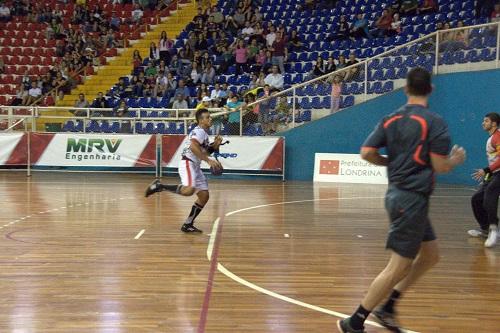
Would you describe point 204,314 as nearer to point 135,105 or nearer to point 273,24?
point 135,105

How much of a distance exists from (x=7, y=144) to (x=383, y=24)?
12.9 m

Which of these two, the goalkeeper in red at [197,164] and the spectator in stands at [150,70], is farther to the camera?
the spectator in stands at [150,70]

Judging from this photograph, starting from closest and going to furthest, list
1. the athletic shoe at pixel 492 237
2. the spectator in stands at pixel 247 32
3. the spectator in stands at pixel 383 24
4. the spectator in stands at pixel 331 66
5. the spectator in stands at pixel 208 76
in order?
1. the athletic shoe at pixel 492 237
2. the spectator in stands at pixel 331 66
3. the spectator in stands at pixel 383 24
4. the spectator in stands at pixel 208 76
5. the spectator in stands at pixel 247 32

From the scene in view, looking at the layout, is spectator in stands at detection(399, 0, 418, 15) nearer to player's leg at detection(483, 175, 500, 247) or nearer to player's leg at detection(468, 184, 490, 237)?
player's leg at detection(468, 184, 490, 237)

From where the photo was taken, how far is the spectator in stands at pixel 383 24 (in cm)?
2193

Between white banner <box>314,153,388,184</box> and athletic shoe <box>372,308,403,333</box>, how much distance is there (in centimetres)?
1267

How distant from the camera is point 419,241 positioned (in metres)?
4.52

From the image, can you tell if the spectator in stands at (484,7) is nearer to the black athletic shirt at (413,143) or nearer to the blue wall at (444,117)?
the blue wall at (444,117)

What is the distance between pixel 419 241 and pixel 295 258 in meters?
3.46

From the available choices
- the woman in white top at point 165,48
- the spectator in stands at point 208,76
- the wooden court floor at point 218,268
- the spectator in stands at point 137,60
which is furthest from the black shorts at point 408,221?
the spectator in stands at point 137,60

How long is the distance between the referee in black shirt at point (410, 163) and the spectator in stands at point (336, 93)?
48.5 ft

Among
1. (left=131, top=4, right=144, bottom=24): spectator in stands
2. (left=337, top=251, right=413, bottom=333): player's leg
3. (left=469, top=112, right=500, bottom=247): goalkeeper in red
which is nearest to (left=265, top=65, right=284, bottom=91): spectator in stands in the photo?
(left=131, top=4, right=144, bottom=24): spectator in stands

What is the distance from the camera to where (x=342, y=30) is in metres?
23.0

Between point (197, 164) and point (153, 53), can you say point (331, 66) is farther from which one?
point (197, 164)
